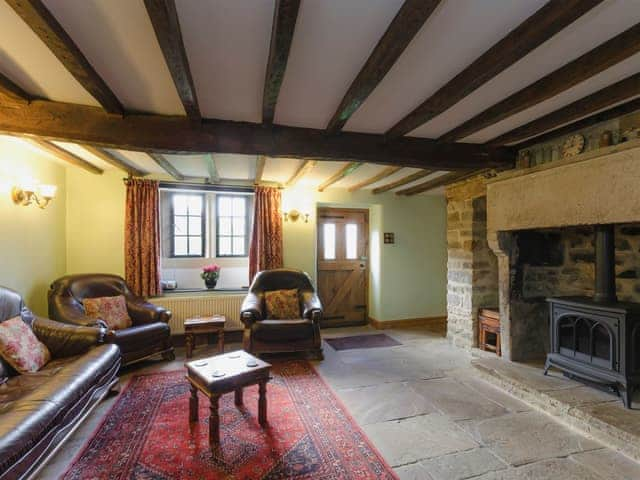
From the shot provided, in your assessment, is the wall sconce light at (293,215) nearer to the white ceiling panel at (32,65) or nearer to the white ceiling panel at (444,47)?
the white ceiling panel at (444,47)

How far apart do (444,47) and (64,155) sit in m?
3.60

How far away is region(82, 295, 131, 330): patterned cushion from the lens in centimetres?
336

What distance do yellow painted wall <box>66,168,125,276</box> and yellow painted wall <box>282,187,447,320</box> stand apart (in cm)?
220

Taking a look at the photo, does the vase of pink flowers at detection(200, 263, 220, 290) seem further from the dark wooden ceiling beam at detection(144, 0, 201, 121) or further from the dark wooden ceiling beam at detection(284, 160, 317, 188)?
the dark wooden ceiling beam at detection(144, 0, 201, 121)

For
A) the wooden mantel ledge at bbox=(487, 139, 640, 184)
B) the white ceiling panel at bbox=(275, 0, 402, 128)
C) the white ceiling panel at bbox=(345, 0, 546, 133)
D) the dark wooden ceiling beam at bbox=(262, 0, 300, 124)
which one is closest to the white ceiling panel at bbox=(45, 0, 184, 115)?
the dark wooden ceiling beam at bbox=(262, 0, 300, 124)

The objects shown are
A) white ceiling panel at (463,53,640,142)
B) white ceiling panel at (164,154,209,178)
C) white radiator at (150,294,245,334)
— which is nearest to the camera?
white ceiling panel at (463,53,640,142)

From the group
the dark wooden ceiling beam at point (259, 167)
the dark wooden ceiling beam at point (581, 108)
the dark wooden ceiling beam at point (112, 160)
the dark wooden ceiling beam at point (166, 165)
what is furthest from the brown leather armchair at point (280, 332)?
the dark wooden ceiling beam at point (581, 108)

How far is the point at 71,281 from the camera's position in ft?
11.3

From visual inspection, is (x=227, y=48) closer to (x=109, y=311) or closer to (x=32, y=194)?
(x=32, y=194)

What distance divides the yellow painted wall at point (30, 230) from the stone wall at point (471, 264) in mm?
4750

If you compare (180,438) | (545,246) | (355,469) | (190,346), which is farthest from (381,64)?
(190,346)

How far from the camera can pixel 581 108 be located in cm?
214

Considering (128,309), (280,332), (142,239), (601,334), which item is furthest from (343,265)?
(601,334)

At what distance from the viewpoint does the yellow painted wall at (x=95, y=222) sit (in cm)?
392
